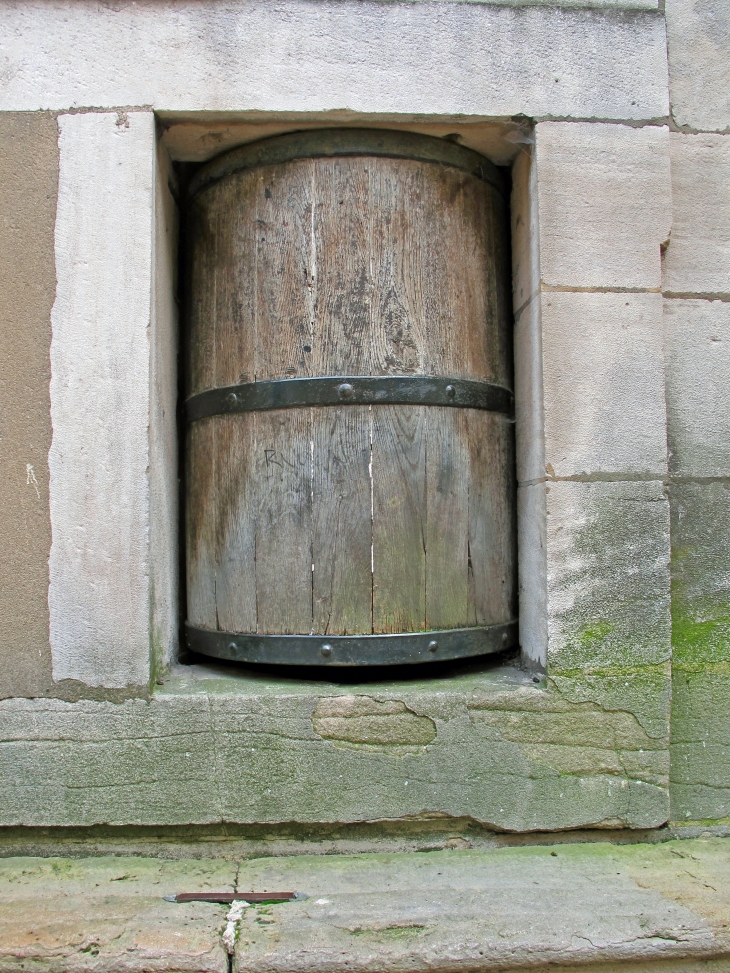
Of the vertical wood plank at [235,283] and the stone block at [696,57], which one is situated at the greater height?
the stone block at [696,57]

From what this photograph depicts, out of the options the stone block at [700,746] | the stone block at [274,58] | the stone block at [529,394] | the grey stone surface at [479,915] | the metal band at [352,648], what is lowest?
the grey stone surface at [479,915]

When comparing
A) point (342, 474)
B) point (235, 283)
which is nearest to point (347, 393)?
point (342, 474)

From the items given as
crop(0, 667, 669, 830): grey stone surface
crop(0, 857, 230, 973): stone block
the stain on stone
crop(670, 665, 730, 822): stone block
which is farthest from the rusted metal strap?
crop(670, 665, 730, 822): stone block

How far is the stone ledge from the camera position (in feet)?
4.85

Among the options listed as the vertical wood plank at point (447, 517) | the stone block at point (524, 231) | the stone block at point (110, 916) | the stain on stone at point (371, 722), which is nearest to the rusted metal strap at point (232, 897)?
the stone block at point (110, 916)

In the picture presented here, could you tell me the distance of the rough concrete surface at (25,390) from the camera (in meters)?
1.82

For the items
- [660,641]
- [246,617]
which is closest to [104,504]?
[246,617]

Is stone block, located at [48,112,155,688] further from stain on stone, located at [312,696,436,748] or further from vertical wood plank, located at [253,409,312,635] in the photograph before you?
stain on stone, located at [312,696,436,748]

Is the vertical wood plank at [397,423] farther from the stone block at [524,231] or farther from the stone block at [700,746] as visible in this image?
the stone block at [700,746]

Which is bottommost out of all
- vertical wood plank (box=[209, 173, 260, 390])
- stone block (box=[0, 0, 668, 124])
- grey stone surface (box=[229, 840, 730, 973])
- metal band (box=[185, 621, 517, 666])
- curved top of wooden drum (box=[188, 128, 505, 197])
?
grey stone surface (box=[229, 840, 730, 973])

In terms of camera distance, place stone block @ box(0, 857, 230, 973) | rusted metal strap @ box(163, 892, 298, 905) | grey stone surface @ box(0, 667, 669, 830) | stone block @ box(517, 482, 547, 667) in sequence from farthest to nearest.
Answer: stone block @ box(517, 482, 547, 667) < grey stone surface @ box(0, 667, 669, 830) < rusted metal strap @ box(163, 892, 298, 905) < stone block @ box(0, 857, 230, 973)

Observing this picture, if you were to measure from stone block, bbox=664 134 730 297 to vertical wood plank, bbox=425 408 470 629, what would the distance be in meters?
0.73

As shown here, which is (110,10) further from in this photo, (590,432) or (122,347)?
(590,432)

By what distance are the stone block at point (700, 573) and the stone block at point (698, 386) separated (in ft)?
0.23
